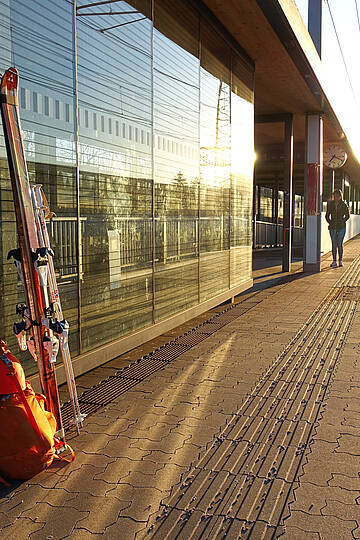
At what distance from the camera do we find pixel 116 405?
4.18 metres

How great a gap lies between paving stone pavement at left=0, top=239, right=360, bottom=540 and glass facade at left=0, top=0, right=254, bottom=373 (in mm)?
962

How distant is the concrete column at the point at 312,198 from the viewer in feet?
46.3

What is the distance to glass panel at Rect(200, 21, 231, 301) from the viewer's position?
25.7ft

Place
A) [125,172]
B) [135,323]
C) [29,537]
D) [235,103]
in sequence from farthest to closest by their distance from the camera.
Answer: [235,103], [135,323], [125,172], [29,537]

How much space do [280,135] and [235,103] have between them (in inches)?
341

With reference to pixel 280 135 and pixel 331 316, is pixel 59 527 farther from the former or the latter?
pixel 280 135

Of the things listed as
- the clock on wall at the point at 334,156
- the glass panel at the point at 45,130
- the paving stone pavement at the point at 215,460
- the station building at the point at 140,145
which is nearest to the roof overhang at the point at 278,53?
the station building at the point at 140,145

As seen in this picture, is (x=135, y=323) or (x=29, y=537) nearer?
(x=29, y=537)

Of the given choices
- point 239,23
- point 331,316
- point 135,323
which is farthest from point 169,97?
point 331,316

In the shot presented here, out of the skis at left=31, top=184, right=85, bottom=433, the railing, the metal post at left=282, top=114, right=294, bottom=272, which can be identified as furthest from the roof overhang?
the railing

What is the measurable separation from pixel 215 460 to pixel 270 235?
23.1 metres

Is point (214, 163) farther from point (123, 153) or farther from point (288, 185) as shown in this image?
point (288, 185)

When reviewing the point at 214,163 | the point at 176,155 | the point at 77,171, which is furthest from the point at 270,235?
the point at 77,171

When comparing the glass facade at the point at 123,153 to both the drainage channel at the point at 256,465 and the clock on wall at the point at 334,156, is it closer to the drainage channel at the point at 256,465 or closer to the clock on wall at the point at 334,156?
the drainage channel at the point at 256,465
